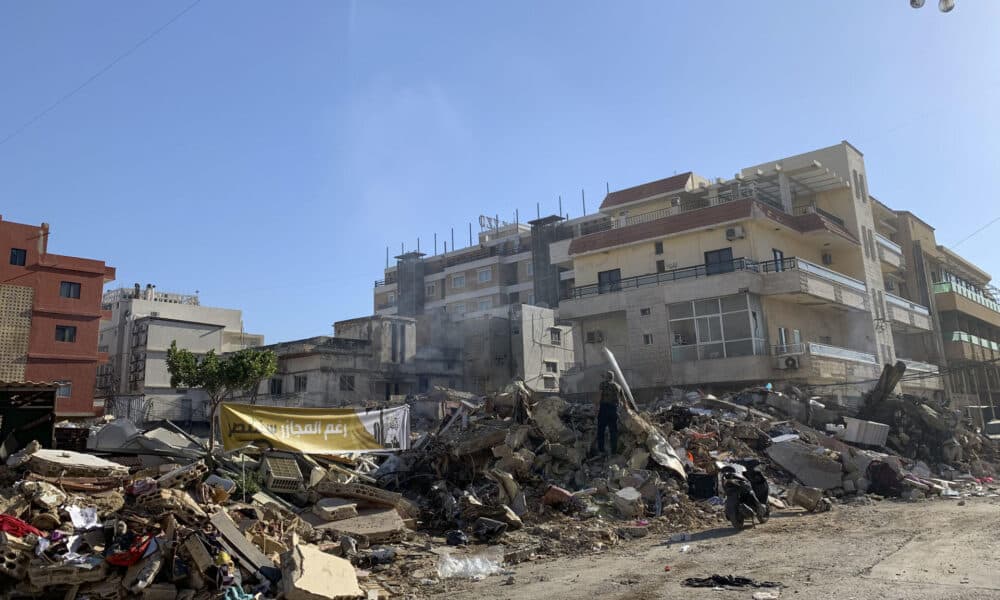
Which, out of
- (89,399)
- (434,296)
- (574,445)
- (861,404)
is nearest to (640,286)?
(861,404)

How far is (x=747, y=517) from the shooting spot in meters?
11.0

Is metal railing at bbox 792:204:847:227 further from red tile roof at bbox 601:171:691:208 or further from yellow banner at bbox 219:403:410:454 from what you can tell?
yellow banner at bbox 219:403:410:454

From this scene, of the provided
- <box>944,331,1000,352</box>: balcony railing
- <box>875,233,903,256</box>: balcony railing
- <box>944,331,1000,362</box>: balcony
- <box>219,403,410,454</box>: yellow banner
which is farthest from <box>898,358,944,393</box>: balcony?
<box>219,403,410,454</box>: yellow banner

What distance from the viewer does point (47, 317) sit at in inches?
1216

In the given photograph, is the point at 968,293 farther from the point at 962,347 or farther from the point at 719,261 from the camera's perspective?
the point at 719,261

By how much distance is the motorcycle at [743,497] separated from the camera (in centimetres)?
1098

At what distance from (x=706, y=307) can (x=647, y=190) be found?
8.99 meters

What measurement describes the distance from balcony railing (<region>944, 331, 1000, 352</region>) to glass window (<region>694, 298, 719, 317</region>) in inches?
796

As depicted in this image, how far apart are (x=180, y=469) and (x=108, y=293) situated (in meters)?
55.2

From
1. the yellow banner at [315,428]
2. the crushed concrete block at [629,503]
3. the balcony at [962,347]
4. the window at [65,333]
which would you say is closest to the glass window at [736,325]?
the crushed concrete block at [629,503]

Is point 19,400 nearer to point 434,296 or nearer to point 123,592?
point 123,592

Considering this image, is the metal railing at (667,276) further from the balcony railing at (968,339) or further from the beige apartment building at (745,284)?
the balcony railing at (968,339)

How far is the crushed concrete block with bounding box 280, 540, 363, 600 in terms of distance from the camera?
22.7 feet

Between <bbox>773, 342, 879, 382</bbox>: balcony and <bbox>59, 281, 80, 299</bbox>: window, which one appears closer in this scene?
<bbox>773, 342, 879, 382</bbox>: balcony
